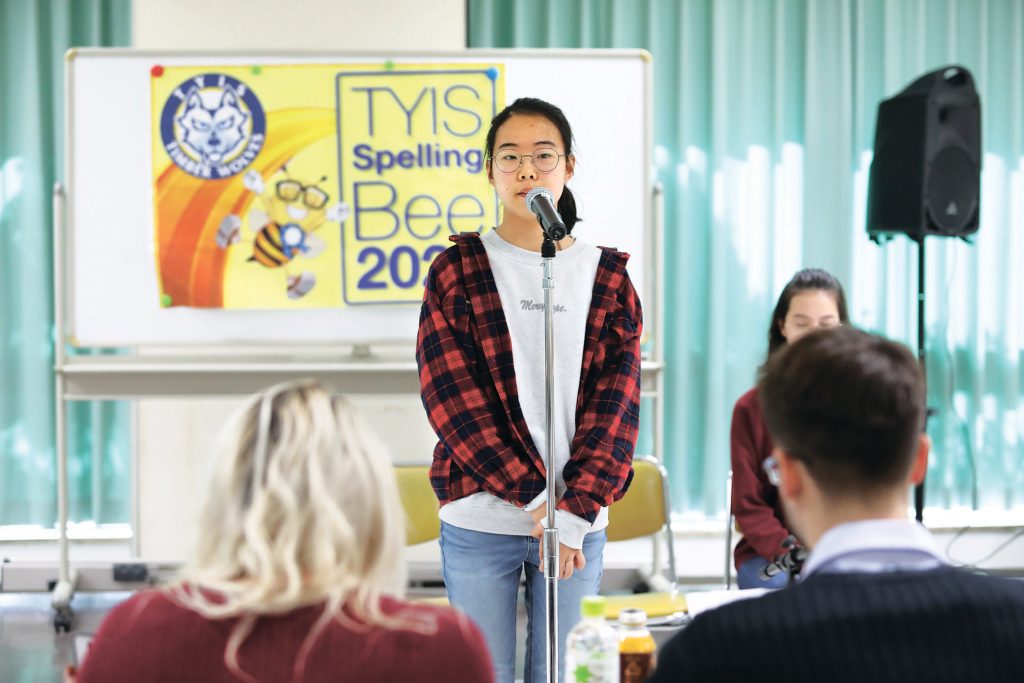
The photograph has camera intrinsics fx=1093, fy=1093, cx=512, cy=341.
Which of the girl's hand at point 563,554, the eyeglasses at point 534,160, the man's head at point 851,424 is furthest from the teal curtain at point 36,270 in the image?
the man's head at point 851,424

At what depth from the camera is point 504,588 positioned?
6.43 ft

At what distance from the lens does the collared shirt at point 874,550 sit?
3.24 feet

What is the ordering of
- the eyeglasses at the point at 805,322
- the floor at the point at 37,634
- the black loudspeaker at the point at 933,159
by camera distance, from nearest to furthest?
1. the eyeglasses at the point at 805,322
2. the floor at the point at 37,634
3. the black loudspeaker at the point at 933,159

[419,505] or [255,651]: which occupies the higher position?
[255,651]

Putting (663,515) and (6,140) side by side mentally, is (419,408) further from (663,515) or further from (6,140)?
(6,140)

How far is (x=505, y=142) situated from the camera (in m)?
2.10

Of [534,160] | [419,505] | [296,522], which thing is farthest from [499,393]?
[419,505]

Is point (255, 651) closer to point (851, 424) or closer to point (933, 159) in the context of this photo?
point (851, 424)

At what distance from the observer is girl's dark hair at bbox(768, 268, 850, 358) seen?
106 inches

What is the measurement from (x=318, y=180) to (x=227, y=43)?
850 mm

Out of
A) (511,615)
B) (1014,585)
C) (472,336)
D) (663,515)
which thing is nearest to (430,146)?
(663,515)

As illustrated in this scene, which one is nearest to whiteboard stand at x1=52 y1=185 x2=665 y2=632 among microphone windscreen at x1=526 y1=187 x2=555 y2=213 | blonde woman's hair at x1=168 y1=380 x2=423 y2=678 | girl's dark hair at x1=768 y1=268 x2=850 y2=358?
girl's dark hair at x1=768 y1=268 x2=850 y2=358

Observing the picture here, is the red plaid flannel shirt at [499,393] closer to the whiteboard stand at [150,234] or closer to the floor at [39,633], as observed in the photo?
the floor at [39,633]

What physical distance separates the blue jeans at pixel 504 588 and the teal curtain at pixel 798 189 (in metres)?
2.74
